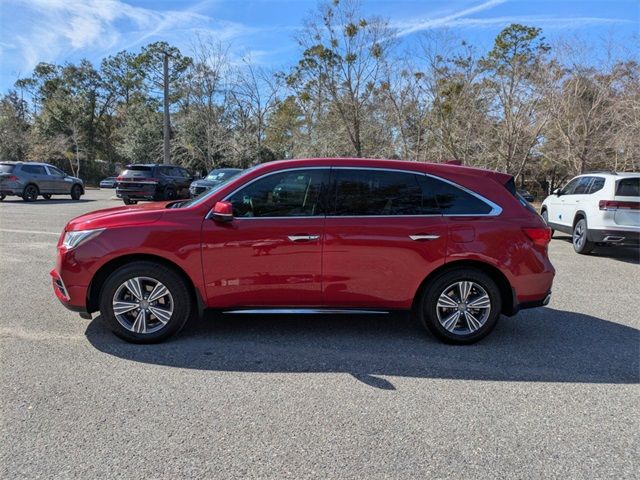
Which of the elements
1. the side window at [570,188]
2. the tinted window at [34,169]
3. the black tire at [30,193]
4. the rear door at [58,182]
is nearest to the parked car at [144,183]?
the rear door at [58,182]

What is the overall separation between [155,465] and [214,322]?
2.32 m

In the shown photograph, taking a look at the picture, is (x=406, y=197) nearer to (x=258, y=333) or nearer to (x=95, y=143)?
(x=258, y=333)

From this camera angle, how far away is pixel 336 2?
23406 mm

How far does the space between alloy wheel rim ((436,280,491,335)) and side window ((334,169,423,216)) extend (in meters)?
0.80

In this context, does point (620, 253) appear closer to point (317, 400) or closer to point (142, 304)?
point (317, 400)

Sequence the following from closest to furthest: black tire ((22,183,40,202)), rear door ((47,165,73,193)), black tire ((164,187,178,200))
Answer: black tire ((22,183,40,202))
black tire ((164,187,178,200))
rear door ((47,165,73,193))

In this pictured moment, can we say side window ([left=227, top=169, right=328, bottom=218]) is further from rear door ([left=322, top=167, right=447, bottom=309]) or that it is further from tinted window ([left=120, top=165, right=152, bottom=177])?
tinted window ([left=120, top=165, right=152, bottom=177])

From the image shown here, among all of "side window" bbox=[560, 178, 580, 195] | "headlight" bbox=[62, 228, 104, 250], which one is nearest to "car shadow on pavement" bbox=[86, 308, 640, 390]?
"headlight" bbox=[62, 228, 104, 250]

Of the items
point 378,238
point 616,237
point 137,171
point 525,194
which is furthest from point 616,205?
point 137,171

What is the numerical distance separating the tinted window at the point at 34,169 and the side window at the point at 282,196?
63.4 ft

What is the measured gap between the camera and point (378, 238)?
167 inches

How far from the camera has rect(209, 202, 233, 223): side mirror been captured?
4.09 m

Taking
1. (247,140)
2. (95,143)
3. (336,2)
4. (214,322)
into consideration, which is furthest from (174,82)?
(214,322)

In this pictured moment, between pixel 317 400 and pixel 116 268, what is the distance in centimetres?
219
